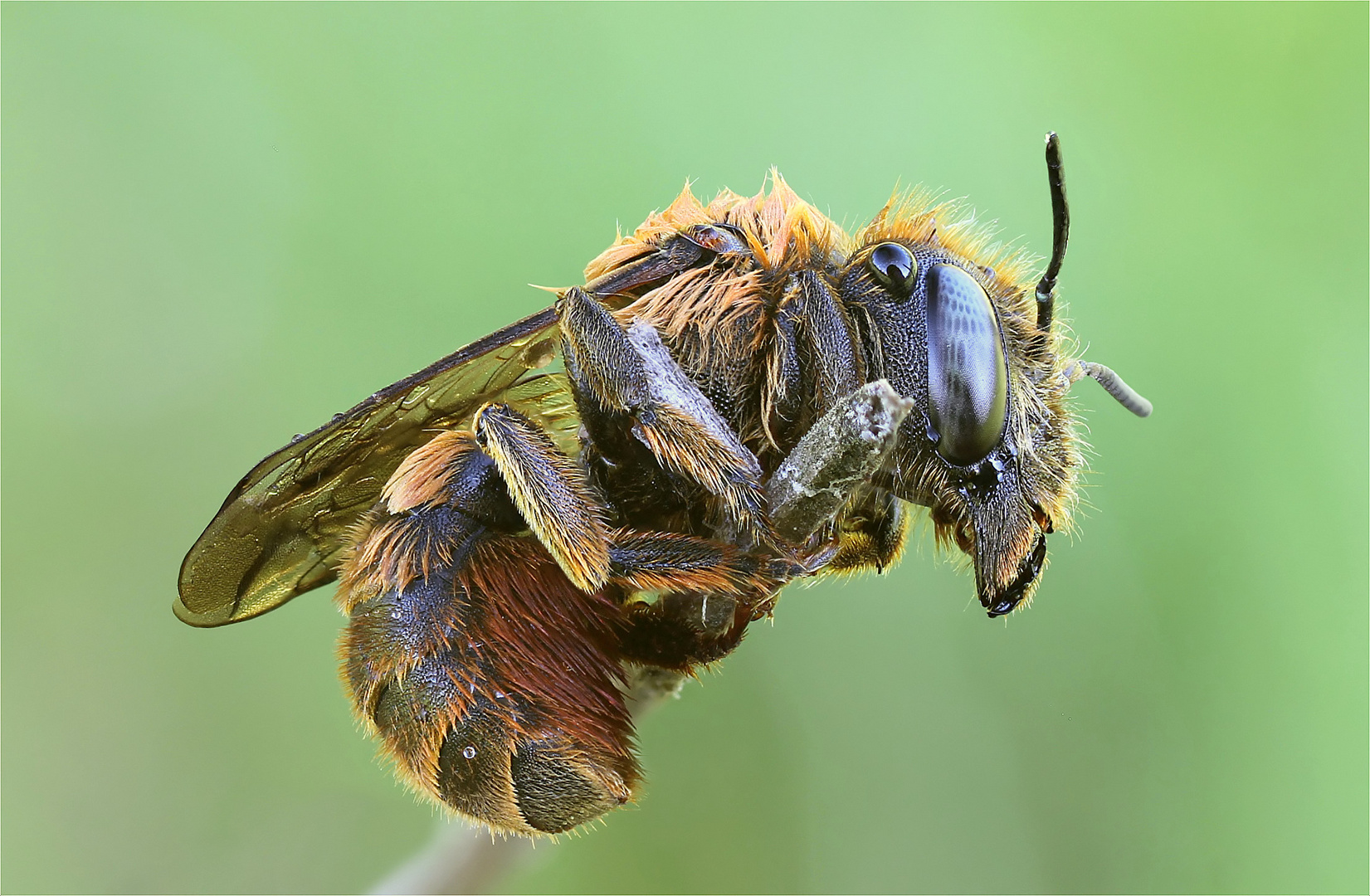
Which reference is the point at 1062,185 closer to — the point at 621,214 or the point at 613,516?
the point at 613,516

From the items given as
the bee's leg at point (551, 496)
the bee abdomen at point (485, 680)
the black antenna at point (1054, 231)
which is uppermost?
the black antenna at point (1054, 231)

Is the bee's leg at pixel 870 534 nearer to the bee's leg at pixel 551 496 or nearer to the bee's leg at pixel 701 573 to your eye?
the bee's leg at pixel 701 573

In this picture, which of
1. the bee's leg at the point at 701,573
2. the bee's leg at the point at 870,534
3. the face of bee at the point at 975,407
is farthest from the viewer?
the bee's leg at the point at 870,534

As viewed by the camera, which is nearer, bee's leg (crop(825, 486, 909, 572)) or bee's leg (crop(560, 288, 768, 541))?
bee's leg (crop(560, 288, 768, 541))

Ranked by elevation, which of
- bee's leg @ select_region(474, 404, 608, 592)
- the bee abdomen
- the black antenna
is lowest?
the bee abdomen

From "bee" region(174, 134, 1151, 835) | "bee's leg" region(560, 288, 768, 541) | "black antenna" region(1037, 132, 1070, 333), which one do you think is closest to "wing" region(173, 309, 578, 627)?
"bee" region(174, 134, 1151, 835)

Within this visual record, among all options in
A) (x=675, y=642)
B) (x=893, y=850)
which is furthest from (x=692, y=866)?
(x=675, y=642)

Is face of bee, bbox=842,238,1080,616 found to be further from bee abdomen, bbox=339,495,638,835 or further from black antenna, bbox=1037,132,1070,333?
bee abdomen, bbox=339,495,638,835

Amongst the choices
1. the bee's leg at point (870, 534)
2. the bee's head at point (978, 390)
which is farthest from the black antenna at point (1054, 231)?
the bee's leg at point (870, 534)
